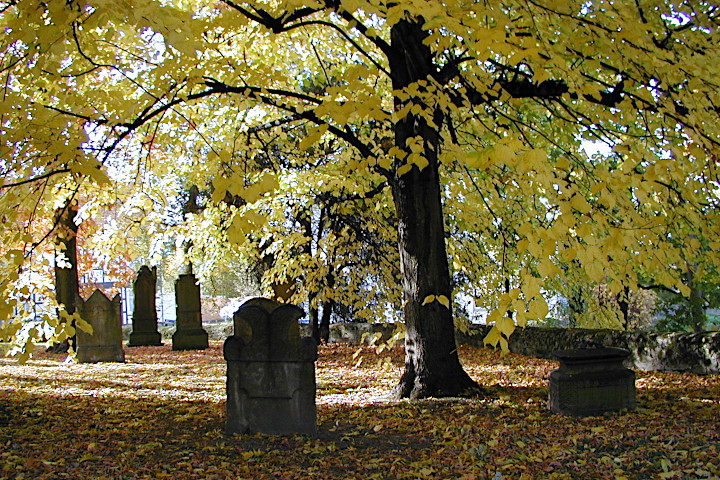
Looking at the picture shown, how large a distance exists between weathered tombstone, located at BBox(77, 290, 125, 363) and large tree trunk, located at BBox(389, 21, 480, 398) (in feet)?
29.2

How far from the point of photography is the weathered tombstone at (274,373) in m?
6.15

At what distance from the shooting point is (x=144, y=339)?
63.2 feet

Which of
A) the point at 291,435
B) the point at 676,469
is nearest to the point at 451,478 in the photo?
the point at 676,469

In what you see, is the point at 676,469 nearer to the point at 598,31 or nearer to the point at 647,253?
the point at 647,253

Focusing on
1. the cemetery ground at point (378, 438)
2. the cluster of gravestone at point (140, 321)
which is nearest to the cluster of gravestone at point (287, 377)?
the cemetery ground at point (378, 438)

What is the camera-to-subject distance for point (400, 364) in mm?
→ 12438

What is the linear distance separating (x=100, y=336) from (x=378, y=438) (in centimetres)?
1020

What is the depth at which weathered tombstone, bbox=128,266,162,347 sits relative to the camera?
1923cm

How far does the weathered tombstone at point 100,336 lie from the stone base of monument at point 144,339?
16.0 ft

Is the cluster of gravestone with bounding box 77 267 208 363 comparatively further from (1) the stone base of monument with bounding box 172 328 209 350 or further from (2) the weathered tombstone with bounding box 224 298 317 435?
(2) the weathered tombstone with bounding box 224 298 317 435

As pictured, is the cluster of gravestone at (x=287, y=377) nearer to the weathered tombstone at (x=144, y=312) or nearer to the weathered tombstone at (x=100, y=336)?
the weathered tombstone at (x=100, y=336)

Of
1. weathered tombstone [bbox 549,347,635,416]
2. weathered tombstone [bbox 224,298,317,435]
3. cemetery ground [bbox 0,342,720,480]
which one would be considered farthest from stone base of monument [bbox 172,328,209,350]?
weathered tombstone [bbox 549,347,635,416]

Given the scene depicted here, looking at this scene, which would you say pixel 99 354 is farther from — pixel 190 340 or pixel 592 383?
pixel 592 383

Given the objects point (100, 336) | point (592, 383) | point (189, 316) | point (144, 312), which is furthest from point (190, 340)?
point (592, 383)
